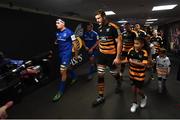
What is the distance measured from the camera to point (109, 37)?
4.06 m

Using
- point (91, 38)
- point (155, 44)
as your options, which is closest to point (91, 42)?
point (91, 38)

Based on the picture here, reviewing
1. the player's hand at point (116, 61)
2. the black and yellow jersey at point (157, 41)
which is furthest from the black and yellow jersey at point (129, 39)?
the player's hand at point (116, 61)

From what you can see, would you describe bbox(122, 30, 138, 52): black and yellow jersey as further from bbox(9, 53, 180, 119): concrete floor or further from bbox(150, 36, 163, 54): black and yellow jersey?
bbox(150, 36, 163, 54): black and yellow jersey

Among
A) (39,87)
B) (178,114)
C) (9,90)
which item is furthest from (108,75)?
(9,90)

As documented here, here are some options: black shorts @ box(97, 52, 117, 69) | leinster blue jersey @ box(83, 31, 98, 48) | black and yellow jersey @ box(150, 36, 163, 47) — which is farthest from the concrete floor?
leinster blue jersey @ box(83, 31, 98, 48)

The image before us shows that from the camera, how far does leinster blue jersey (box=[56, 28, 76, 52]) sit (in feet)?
15.6

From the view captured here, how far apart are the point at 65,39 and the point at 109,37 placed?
116 centimetres

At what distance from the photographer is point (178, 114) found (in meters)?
3.61

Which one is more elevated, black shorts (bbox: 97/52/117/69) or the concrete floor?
black shorts (bbox: 97/52/117/69)

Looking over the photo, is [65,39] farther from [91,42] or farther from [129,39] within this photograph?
[91,42]

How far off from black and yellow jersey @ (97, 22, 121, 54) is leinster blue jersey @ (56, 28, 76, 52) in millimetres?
895

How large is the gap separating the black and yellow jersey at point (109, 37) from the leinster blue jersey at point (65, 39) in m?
0.90

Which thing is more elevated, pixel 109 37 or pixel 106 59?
pixel 109 37

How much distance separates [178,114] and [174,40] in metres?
10.2
